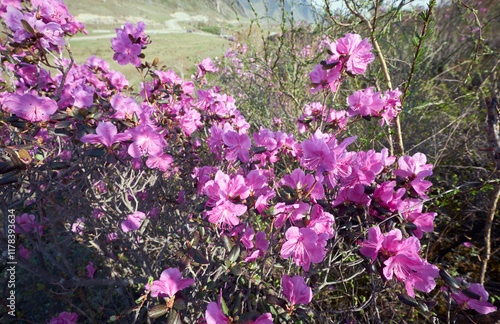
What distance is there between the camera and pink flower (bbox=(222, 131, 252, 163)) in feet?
3.66

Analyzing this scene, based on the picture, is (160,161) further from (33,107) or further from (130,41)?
(130,41)

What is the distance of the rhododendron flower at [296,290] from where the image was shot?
90cm

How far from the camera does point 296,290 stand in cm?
91

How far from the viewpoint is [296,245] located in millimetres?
895

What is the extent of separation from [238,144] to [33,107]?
3.07 feet

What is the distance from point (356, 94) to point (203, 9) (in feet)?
296

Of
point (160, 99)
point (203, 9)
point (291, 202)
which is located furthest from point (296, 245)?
point (203, 9)

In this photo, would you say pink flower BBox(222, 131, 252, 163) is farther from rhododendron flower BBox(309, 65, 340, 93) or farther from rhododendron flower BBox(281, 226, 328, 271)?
rhododendron flower BBox(309, 65, 340, 93)

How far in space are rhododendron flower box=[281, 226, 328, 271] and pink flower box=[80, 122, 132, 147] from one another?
33.5 inches

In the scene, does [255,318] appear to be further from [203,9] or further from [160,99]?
[203,9]

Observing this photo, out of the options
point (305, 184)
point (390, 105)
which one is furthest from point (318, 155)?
point (390, 105)

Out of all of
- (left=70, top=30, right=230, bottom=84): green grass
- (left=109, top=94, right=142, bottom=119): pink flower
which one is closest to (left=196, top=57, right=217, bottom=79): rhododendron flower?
(left=109, top=94, right=142, bottom=119): pink flower

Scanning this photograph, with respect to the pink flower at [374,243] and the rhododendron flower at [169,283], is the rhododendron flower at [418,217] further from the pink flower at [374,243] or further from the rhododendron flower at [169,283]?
the rhododendron flower at [169,283]

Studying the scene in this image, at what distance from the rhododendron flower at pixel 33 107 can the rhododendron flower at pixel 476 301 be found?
1.84 meters
